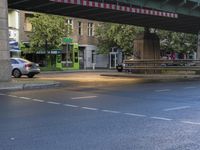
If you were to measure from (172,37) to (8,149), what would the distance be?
58907 mm

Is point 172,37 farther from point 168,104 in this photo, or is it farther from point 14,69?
point 168,104

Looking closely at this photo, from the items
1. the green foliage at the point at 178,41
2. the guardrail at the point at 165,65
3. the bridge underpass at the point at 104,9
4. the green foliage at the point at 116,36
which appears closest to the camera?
the bridge underpass at the point at 104,9

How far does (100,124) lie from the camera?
9.97 metres

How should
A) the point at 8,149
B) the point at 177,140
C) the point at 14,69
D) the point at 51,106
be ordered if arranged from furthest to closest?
the point at 14,69 < the point at 51,106 < the point at 177,140 < the point at 8,149

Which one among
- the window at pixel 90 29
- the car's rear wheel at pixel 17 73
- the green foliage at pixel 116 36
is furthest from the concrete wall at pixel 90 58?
the car's rear wheel at pixel 17 73

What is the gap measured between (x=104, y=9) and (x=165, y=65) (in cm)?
1236

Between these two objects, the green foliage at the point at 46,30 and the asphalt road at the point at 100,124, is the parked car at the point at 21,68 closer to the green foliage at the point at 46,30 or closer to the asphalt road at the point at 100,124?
the asphalt road at the point at 100,124

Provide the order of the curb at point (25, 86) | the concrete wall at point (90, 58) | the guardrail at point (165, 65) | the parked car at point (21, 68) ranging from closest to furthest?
the curb at point (25, 86), the parked car at point (21, 68), the guardrail at point (165, 65), the concrete wall at point (90, 58)

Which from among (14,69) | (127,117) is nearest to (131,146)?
(127,117)

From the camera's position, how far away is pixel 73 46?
6325 centimetres

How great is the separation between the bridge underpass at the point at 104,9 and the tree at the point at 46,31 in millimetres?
14336

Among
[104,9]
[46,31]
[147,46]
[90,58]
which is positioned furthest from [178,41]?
[104,9]

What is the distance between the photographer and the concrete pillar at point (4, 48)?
22531mm

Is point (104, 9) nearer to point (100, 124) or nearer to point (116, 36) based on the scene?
point (100, 124)
